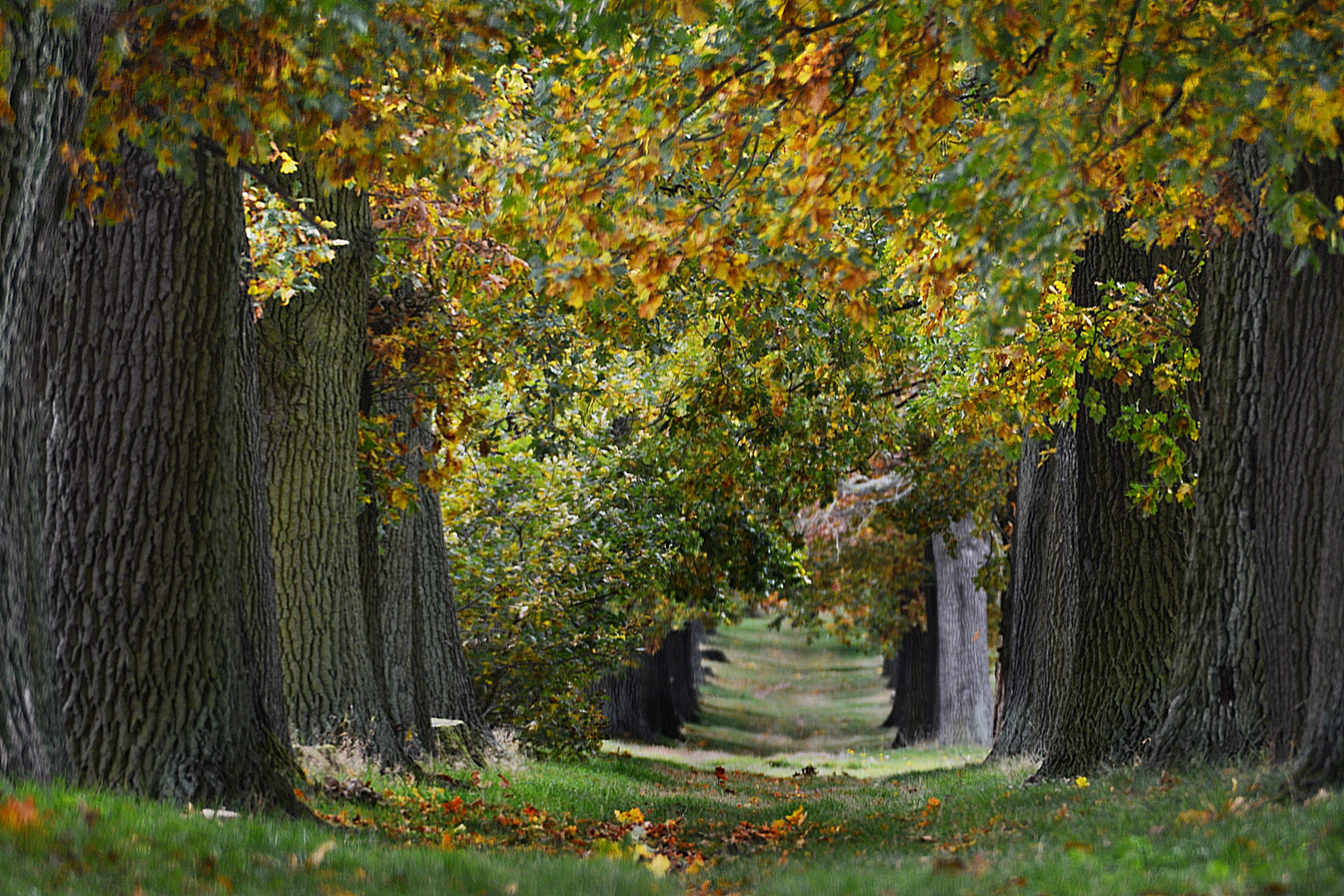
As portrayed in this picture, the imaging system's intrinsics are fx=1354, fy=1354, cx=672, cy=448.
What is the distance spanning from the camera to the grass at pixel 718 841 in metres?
4.86

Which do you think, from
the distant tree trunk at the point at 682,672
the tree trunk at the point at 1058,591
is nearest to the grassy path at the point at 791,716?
the distant tree trunk at the point at 682,672

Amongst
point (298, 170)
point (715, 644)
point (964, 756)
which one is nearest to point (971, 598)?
point (964, 756)

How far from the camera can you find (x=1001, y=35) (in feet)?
20.6

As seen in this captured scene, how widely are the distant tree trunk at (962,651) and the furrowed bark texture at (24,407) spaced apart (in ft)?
74.7

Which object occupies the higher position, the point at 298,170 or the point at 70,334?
the point at 298,170

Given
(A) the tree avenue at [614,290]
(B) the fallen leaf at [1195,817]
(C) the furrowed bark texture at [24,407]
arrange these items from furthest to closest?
1. (A) the tree avenue at [614,290]
2. (B) the fallen leaf at [1195,817]
3. (C) the furrowed bark texture at [24,407]

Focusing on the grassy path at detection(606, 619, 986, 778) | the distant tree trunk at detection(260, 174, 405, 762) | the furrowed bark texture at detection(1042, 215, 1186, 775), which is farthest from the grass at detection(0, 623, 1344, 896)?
the grassy path at detection(606, 619, 986, 778)

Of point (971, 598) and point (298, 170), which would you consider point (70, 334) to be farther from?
point (971, 598)

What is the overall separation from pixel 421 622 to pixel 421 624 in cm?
2

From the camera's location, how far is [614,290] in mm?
9070

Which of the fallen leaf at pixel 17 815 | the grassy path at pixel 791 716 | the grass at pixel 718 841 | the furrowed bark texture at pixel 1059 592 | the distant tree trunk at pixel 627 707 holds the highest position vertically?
the furrowed bark texture at pixel 1059 592

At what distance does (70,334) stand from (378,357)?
5.43 metres

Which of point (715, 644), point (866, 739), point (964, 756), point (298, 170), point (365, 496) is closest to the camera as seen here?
point (298, 170)

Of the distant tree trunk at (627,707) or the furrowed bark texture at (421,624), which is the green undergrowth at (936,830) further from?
the distant tree trunk at (627,707)
